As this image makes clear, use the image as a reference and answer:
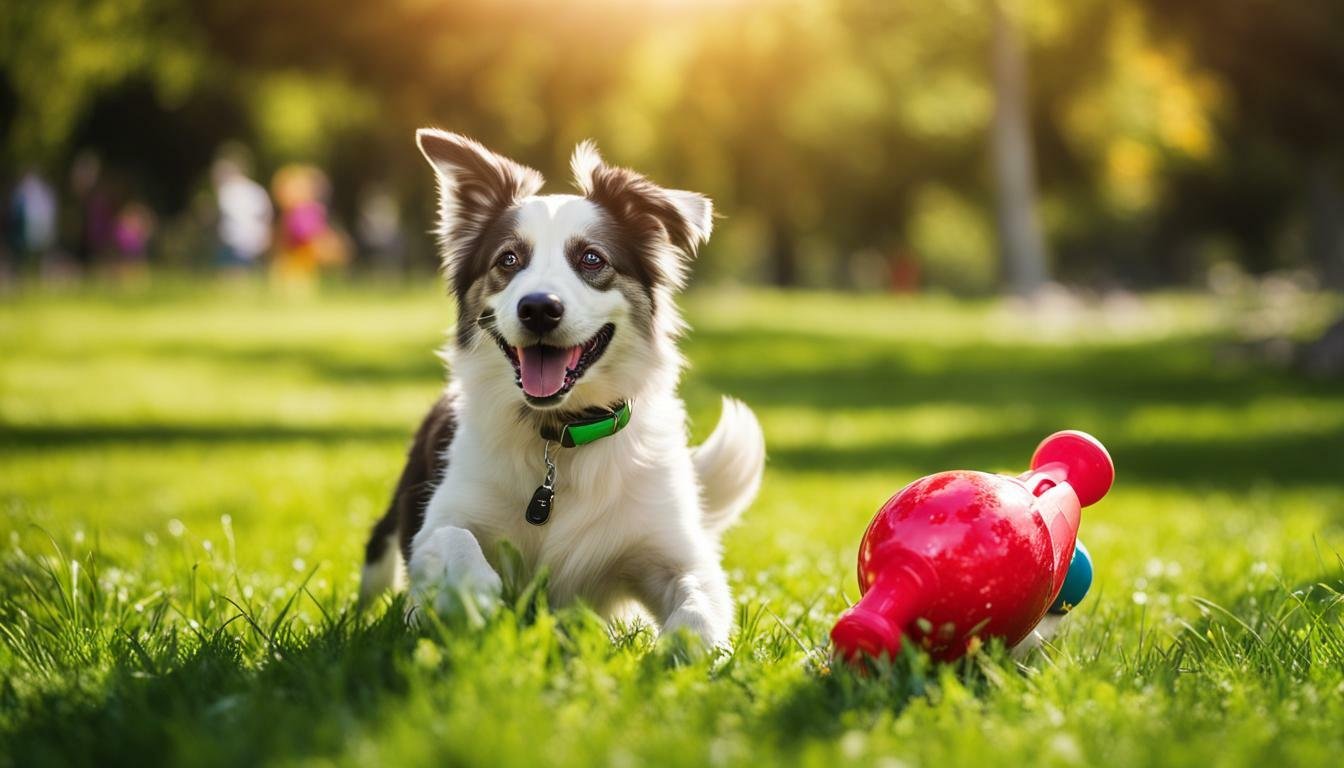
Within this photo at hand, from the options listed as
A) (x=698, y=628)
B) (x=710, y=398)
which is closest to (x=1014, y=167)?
(x=710, y=398)

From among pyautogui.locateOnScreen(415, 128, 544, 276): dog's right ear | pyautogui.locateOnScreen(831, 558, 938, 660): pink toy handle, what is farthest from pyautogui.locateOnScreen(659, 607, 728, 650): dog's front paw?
pyautogui.locateOnScreen(415, 128, 544, 276): dog's right ear

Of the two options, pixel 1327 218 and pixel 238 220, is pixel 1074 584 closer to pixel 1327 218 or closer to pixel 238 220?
pixel 238 220

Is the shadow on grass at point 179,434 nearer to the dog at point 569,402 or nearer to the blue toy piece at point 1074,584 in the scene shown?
the dog at point 569,402

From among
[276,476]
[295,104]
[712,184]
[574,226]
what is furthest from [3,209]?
[574,226]

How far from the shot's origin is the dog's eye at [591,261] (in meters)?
4.13

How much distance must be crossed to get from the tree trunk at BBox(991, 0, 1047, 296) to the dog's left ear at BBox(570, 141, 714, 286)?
21.5 m

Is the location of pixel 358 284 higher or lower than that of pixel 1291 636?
lower

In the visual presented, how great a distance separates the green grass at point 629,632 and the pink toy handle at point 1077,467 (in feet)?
1.52

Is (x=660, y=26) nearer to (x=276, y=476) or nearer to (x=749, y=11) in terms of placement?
(x=749, y=11)

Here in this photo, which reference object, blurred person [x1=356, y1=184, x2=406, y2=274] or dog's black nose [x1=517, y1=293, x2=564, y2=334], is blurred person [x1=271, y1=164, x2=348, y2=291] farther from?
dog's black nose [x1=517, y1=293, x2=564, y2=334]

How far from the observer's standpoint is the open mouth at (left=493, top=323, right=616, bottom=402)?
3824 mm

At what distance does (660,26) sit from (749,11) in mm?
1771

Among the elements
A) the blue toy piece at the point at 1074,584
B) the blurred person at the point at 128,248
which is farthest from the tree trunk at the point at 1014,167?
the blurred person at the point at 128,248

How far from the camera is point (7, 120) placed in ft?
102
